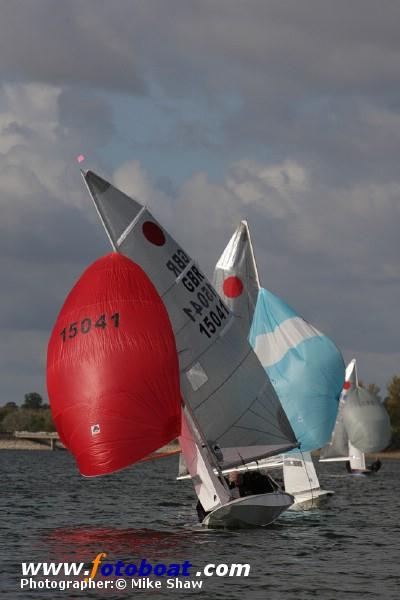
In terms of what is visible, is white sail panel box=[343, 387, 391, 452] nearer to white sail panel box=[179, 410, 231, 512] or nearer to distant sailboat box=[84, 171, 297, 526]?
distant sailboat box=[84, 171, 297, 526]

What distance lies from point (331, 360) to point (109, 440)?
53.1ft

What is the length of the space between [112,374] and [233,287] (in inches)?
716

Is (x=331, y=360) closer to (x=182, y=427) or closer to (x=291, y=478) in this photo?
(x=291, y=478)

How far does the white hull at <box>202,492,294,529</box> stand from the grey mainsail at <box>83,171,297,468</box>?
1.48 meters

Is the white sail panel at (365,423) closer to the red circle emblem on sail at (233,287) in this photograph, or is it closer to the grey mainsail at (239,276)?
the grey mainsail at (239,276)

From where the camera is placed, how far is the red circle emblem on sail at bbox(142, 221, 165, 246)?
124 ft

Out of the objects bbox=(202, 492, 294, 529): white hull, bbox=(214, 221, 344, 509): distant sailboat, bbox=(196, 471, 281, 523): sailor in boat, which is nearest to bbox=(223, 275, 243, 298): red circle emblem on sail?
bbox=(214, 221, 344, 509): distant sailboat

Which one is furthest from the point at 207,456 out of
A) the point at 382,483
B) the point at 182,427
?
the point at 382,483

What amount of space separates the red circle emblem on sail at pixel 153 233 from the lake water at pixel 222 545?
943 centimetres

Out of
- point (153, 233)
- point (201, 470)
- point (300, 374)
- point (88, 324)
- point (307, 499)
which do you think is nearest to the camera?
point (88, 324)

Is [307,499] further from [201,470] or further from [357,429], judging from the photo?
[357,429]

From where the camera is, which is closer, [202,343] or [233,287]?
[202,343]

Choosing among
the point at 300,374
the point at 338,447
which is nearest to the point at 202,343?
the point at 300,374

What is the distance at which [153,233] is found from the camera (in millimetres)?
37969
